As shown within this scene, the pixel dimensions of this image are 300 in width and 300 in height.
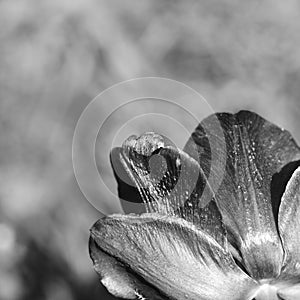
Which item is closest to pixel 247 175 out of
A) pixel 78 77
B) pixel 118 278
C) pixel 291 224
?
pixel 291 224

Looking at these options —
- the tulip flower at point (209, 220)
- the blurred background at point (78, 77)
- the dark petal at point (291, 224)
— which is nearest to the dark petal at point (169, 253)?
the tulip flower at point (209, 220)

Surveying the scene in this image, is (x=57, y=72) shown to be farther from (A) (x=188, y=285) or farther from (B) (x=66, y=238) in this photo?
(A) (x=188, y=285)

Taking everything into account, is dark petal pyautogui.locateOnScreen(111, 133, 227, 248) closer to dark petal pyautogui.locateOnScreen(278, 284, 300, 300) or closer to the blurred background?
dark petal pyautogui.locateOnScreen(278, 284, 300, 300)

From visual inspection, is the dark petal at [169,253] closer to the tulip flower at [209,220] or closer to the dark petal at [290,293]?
the tulip flower at [209,220]

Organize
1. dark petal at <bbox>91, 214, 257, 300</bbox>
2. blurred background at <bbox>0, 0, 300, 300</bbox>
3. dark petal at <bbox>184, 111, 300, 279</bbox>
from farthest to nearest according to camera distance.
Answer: blurred background at <bbox>0, 0, 300, 300</bbox>, dark petal at <bbox>184, 111, 300, 279</bbox>, dark petal at <bbox>91, 214, 257, 300</bbox>

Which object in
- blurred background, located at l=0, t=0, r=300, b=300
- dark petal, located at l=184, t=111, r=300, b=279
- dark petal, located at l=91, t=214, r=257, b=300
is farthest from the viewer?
blurred background, located at l=0, t=0, r=300, b=300

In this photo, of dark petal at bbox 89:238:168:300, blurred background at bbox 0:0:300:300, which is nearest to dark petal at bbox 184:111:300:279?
dark petal at bbox 89:238:168:300
